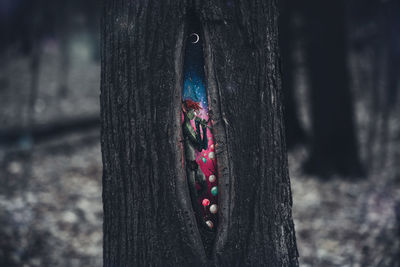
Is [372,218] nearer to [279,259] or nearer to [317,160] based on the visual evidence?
[317,160]

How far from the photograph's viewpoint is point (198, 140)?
6.18ft

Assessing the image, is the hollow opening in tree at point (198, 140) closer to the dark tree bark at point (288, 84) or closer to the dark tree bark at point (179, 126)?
the dark tree bark at point (179, 126)

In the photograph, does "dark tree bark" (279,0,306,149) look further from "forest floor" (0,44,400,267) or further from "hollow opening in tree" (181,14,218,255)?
"hollow opening in tree" (181,14,218,255)

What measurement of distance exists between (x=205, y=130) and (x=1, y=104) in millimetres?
10310

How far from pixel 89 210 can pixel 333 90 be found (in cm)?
395

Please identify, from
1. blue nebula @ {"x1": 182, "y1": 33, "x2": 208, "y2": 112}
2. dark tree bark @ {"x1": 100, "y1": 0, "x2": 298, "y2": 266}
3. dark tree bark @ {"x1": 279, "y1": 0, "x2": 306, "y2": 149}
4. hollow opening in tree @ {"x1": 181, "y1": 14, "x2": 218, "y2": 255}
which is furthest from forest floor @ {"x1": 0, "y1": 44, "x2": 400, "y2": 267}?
blue nebula @ {"x1": 182, "y1": 33, "x2": 208, "y2": 112}

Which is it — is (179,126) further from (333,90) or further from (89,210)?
(333,90)

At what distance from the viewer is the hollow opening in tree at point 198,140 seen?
73.4 inches

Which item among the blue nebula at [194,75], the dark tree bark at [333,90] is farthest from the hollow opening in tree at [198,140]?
the dark tree bark at [333,90]

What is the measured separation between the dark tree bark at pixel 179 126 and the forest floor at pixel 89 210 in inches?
84.0

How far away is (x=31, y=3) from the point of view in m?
8.19

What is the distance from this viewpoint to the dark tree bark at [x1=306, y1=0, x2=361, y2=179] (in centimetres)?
608

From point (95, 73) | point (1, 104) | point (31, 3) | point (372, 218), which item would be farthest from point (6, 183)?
point (95, 73)

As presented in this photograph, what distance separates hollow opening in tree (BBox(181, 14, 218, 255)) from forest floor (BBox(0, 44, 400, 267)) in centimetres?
225
